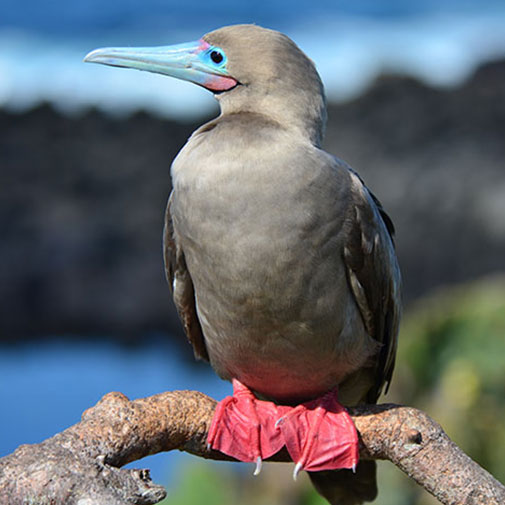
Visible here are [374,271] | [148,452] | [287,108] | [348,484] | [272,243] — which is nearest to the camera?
[148,452]

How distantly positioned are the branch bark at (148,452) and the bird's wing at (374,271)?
0.40 meters

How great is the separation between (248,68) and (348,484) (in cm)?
170

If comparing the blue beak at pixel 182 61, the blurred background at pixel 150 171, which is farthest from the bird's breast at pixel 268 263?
the blurred background at pixel 150 171

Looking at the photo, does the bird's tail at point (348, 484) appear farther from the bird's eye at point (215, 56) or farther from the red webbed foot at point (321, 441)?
the bird's eye at point (215, 56)

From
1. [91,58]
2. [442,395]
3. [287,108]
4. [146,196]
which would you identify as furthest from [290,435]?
[146,196]

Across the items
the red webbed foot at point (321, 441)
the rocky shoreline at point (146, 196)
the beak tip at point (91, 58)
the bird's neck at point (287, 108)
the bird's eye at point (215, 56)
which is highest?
the rocky shoreline at point (146, 196)

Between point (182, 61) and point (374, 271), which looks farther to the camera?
point (374, 271)

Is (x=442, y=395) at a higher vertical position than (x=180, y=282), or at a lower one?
lower

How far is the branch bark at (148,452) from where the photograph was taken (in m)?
2.43

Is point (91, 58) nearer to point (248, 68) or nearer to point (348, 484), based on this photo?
point (248, 68)

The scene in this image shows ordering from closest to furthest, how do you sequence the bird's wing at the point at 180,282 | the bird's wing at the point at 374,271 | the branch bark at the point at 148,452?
the branch bark at the point at 148,452, the bird's wing at the point at 374,271, the bird's wing at the point at 180,282

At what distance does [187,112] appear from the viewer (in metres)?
14.2

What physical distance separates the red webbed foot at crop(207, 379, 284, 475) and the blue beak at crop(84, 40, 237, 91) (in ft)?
3.89

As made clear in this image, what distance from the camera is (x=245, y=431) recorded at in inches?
128
